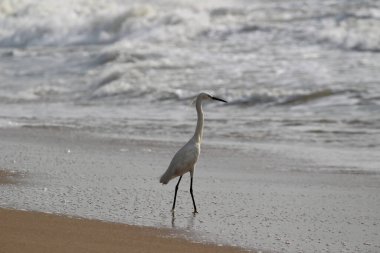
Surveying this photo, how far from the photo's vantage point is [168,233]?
223 inches

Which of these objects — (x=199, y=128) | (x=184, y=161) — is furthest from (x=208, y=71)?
(x=184, y=161)

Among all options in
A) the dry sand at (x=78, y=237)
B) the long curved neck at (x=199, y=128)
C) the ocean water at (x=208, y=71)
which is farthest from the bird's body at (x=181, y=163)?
the ocean water at (x=208, y=71)

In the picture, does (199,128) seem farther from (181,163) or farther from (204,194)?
(204,194)

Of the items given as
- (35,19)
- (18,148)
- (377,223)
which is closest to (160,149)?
(18,148)

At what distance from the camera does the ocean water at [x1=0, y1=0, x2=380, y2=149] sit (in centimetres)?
1148

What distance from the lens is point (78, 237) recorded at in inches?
212

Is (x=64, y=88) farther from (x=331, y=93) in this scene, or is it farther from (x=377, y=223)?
(x=377, y=223)

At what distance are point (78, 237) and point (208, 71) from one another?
1088cm

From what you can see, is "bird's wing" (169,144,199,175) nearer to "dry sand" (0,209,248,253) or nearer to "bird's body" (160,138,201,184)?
"bird's body" (160,138,201,184)

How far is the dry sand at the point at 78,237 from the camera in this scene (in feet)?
16.7

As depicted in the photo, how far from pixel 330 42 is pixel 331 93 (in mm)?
4742

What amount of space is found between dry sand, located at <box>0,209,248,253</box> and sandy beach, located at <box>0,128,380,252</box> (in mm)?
13

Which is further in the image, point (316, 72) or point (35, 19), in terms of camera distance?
point (35, 19)

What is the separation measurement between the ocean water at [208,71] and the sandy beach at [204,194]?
3.99ft
